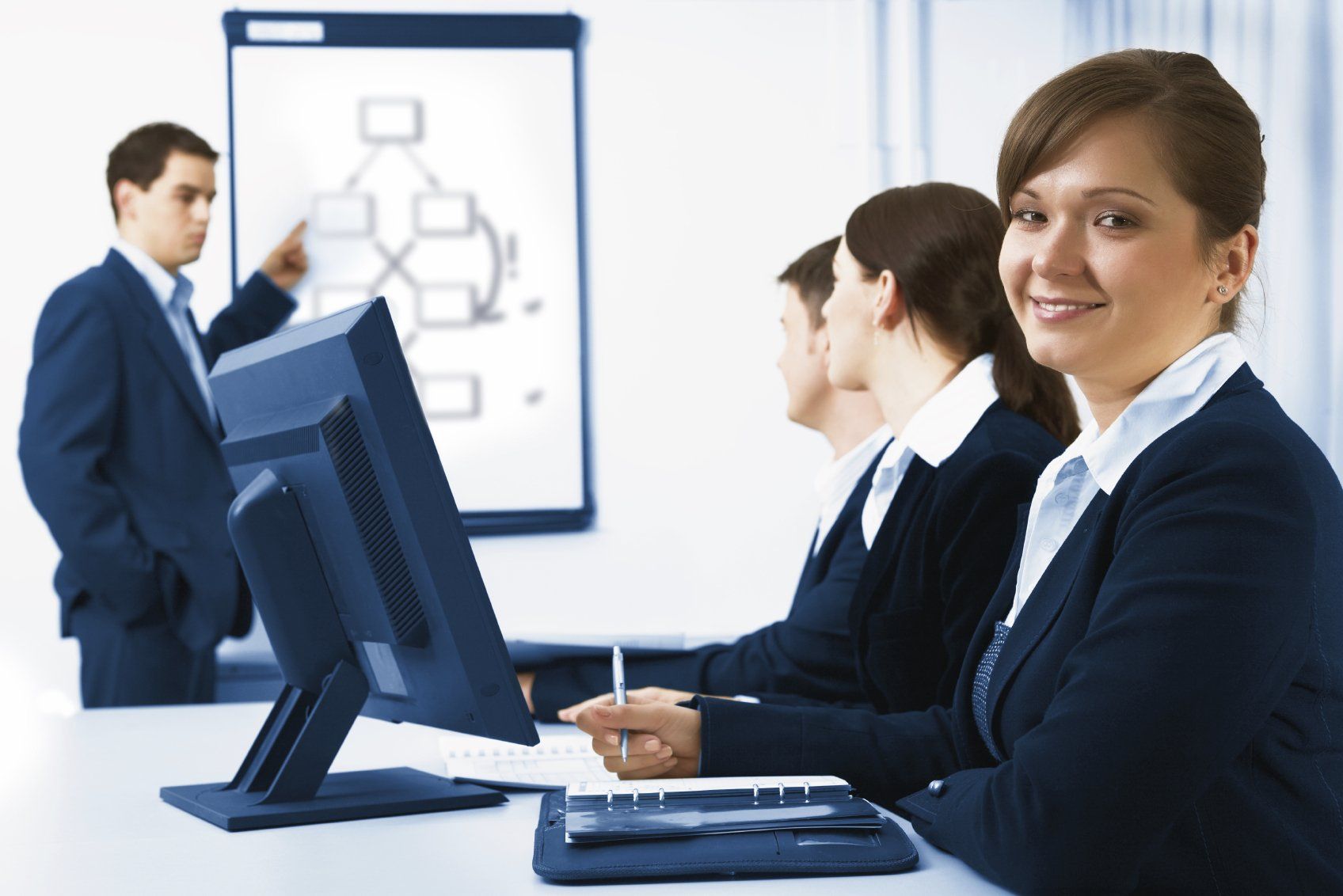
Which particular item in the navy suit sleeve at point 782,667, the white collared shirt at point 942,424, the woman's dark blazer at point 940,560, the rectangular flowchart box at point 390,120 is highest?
the rectangular flowchart box at point 390,120

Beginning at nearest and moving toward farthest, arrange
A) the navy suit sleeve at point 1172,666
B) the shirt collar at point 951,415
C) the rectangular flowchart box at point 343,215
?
the navy suit sleeve at point 1172,666 < the shirt collar at point 951,415 < the rectangular flowchart box at point 343,215

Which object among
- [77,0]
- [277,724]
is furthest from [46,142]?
[277,724]

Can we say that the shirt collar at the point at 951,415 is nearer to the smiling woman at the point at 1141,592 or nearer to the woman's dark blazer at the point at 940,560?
the woman's dark blazer at the point at 940,560

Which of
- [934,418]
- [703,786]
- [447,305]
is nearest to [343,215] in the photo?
[447,305]

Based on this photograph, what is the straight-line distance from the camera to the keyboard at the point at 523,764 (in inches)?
53.8

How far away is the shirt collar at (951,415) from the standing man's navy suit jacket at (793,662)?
23 centimetres

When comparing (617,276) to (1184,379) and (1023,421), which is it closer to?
(1023,421)

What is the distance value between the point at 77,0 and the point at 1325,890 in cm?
325

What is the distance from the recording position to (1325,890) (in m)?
0.92

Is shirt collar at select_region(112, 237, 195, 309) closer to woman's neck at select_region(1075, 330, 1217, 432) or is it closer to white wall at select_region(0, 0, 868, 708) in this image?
white wall at select_region(0, 0, 868, 708)

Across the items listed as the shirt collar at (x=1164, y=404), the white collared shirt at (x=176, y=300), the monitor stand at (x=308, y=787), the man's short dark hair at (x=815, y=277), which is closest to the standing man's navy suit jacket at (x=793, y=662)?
the man's short dark hair at (x=815, y=277)

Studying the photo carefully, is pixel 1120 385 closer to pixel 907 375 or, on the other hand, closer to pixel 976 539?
pixel 976 539

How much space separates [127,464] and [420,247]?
2.84ft

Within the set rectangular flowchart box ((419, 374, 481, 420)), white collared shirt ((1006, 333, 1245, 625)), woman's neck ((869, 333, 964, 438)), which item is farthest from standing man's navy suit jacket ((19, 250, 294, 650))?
white collared shirt ((1006, 333, 1245, 625))
